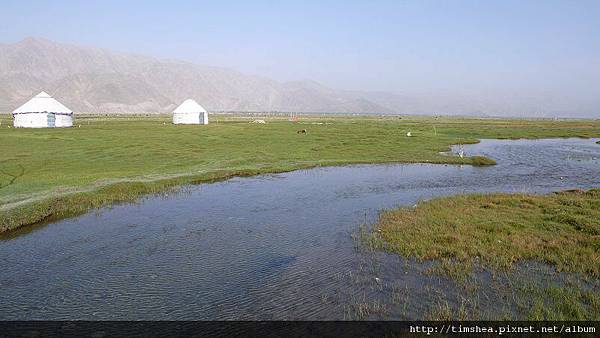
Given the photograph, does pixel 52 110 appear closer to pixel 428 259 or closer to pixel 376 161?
pixel 376 161

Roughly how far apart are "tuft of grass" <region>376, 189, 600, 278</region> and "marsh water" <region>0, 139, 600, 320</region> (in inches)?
72.2

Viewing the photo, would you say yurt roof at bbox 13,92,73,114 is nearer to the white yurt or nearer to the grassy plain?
the white yurt

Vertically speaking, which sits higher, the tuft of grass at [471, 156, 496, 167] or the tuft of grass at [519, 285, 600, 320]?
the tuft of grass at [471, 156, 496, 167]

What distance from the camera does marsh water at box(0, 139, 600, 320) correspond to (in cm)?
1255

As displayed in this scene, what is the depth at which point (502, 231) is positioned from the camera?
18.4m

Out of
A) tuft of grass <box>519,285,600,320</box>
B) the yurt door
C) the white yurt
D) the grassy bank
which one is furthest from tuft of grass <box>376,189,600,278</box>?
the yurt door

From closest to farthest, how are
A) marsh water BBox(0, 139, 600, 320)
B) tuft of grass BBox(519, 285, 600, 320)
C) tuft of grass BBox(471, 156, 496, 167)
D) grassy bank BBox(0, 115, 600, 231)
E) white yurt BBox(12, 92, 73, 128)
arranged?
tuft of grass BBox(519, 285, 600, 320) → marsh water BBox(0, 139, 600, 320) → grassy bank BBox(0, 115, 600, 231) → tuft of grass BBox(471, 156, 496, 167) → white yurt BBox(12, 92, 73, 128)

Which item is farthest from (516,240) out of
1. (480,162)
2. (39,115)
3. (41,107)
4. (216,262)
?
(41,107)

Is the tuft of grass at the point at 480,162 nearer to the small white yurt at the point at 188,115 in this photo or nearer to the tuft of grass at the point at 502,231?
the tuft of grass at the point at 502,231

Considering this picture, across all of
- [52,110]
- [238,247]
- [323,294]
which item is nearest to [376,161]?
[238,247]

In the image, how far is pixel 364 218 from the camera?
2283 centimetres

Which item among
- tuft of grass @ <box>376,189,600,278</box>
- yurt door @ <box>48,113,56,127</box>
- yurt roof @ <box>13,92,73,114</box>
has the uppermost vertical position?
yurt roof @ <box>13,92,73,114</box>

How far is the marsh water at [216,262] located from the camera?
1255cm

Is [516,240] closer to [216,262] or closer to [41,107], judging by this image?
[216,262]
